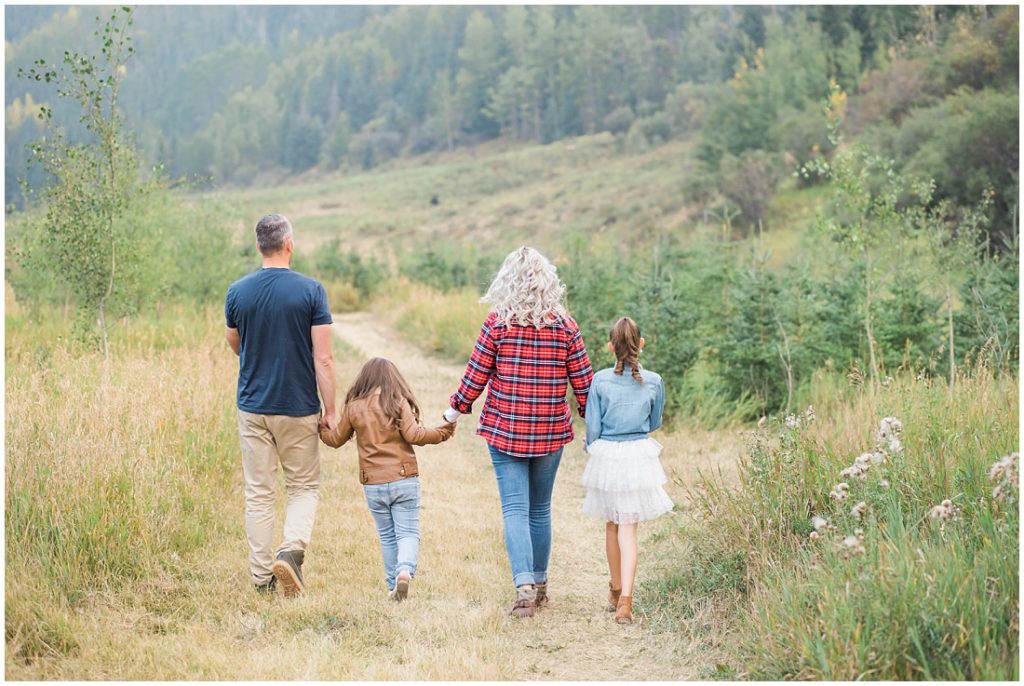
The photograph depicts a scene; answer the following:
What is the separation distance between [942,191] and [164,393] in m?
21.8

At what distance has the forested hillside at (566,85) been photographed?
2942 cm

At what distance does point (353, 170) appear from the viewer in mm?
90125

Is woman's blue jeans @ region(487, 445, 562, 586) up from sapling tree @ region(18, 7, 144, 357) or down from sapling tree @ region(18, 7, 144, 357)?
down

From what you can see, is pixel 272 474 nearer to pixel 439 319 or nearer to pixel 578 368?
pixel 578 368

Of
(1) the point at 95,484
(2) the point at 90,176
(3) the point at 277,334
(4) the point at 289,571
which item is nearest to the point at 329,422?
(3) the point at 277,334

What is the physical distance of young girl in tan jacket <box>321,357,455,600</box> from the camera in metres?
5.54

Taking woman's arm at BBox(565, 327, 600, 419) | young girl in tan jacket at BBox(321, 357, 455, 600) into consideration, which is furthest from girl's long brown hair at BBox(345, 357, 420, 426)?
woman's arm at BBox(565, 327, 600, 419)

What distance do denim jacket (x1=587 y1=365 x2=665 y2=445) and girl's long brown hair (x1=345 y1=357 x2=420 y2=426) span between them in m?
1.03

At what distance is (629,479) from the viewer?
5.28 meters

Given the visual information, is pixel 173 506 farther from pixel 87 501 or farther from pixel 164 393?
pixel 164 393

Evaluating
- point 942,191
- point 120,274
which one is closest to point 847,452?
point 120,274

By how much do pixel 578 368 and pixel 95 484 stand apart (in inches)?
111

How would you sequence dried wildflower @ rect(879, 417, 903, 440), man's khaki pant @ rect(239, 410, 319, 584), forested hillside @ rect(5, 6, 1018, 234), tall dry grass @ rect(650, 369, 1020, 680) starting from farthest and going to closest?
forested hillside @ rect(5, 6, 1018, 234)
man's khaki pant @ rect(239, 410, 319, 584)
dried wildflower @ rect(879, 417, 903, 440)
tall dry grass @ rect(650, 369, 1020, 680)

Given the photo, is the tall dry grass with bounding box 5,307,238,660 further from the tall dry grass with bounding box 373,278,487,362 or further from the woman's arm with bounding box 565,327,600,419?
the tall dry grass with bounding box 373,278,487,362
